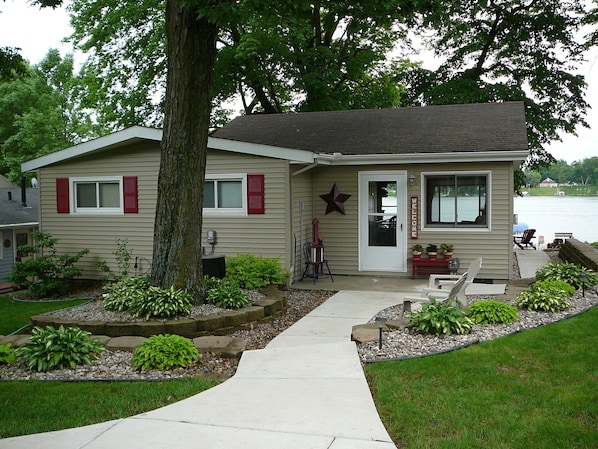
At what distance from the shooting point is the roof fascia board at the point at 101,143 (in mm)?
11305

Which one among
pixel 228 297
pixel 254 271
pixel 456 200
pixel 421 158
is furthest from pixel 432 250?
pixel 228 297

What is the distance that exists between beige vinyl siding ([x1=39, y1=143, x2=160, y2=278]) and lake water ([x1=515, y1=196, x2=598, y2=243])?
17454mm

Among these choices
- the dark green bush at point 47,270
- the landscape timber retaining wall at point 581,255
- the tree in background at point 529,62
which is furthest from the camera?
the tree in background at point 529,62

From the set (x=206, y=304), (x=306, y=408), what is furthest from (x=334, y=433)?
(x=206, y=304)

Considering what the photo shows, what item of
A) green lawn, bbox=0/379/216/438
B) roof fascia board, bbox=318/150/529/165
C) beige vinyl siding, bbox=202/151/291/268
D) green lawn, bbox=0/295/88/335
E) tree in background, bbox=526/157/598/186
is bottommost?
green lawn, bbox=0/295/88/335

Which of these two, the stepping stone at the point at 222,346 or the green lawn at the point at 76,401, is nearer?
the green lawn at the point at 76,401

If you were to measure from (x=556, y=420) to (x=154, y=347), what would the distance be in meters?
3.70

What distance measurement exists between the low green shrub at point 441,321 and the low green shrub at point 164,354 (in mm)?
2439

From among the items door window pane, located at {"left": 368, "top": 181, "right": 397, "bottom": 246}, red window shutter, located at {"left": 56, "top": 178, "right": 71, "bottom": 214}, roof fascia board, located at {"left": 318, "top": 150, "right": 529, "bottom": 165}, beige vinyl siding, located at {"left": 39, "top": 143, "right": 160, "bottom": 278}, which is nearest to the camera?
roof fascia board, located at {"left": 318, "top": 150, "right": 529, "bottom": 165}

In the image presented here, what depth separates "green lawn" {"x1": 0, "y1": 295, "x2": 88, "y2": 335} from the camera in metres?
9.23

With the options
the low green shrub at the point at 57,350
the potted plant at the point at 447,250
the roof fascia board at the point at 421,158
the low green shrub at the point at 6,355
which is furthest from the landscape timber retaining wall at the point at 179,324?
the potted plant at the point at 447,250

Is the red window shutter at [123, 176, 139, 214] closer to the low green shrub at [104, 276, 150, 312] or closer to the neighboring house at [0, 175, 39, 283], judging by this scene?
the low green shrub at [104, 276, 150, 312]

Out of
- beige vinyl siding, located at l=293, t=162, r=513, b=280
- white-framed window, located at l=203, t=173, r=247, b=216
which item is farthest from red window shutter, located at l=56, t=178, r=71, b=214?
beige vinyl siding, located at l=293, t=162, r=513, b=280

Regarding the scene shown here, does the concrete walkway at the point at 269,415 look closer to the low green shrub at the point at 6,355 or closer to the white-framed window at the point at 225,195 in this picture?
the low green shrub at the point at 6,355
